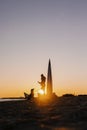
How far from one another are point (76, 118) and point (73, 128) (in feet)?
5.67

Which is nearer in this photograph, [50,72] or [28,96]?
[28,96]

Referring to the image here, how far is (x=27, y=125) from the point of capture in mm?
7812

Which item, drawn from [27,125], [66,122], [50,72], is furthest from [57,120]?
[50,72]

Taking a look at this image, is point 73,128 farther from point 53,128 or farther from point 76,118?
point 76,118

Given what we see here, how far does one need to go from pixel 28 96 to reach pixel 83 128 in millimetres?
24149

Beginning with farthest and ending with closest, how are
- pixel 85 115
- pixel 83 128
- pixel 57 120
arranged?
pixel 85 115 < pixel 57 120 < pixel 83 128

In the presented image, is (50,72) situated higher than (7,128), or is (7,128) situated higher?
(50,72)

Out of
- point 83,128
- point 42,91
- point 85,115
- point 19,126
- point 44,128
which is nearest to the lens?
point 83,128

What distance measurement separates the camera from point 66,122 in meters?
7.92

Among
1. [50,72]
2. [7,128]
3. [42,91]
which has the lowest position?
[7,128]

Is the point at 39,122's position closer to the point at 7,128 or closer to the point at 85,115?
the point at 7,128

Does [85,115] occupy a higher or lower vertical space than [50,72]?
lower

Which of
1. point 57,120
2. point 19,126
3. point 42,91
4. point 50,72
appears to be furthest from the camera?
point 50,72

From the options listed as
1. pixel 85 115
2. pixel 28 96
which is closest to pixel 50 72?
pixel 28 96
